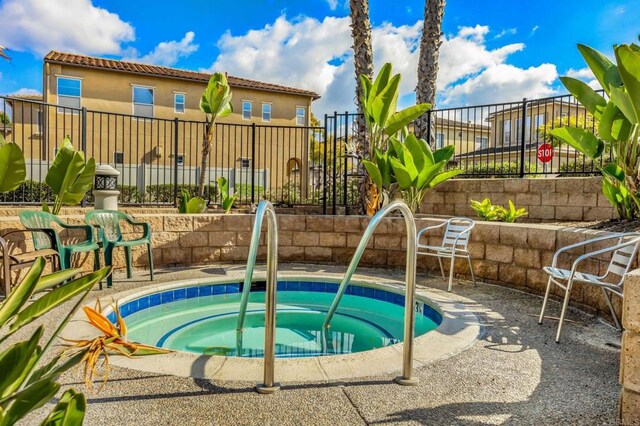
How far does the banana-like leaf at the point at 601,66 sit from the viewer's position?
464 cm

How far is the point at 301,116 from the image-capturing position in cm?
2509

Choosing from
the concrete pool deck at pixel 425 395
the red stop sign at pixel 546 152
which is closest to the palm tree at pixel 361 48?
the red stop sign at pixel 546 152

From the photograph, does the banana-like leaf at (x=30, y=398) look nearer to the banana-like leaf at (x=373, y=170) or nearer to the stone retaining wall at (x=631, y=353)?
the stone retaining wall at (x=631, y=353)

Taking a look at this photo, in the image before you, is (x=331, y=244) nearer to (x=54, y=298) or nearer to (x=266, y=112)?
(x=54, y=298)

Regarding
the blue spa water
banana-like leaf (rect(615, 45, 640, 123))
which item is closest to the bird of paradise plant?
the blue spa water

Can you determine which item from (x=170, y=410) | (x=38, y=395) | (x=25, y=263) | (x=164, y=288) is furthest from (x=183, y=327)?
(x=38, y=395)

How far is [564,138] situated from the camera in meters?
5.23

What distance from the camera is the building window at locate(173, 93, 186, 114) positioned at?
71.3 feet

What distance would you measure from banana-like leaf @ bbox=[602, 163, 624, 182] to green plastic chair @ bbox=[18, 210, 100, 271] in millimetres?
6099

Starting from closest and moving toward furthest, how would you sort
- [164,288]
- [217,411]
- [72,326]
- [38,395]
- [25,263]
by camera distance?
[38,395] < [217,411] < [72,326] < [25,263] < [164,288]

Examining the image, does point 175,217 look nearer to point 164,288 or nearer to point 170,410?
point 164,288

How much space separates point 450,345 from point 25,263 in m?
4.17

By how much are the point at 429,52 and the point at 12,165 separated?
754 centimetres

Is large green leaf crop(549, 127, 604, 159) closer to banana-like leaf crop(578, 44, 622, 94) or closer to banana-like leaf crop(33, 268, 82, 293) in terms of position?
banana-like leaf crop(578, 44, 622, 94)
